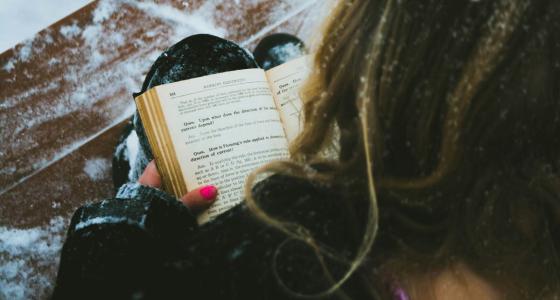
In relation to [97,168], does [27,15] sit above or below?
above

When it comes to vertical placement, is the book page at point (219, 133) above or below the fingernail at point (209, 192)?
above

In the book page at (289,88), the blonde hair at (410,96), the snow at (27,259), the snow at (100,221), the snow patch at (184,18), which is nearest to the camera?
the blonde hair at (410,96)

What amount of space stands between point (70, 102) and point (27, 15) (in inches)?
8.4

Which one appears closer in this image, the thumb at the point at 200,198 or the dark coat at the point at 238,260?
the dark coat at the point at 238,260

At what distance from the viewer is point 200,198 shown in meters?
0.66

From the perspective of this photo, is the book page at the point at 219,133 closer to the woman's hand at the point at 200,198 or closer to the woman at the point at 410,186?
the woman's hand at the point at 200,198

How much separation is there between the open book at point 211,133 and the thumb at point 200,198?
13 mm

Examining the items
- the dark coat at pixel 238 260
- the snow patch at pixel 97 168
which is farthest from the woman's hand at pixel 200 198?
the snow patch at pixel 97 168

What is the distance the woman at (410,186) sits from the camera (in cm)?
45

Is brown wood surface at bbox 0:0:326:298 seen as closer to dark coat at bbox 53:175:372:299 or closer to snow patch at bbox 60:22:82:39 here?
snow patch at bbox 60:22:82:39

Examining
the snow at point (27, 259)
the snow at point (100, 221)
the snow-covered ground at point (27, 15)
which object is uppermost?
the snow-covered ground at point (27, 15)

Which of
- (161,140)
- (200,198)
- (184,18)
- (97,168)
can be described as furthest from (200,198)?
(184,18)

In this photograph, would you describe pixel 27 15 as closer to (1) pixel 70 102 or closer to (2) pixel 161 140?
(1) pixel 70 102

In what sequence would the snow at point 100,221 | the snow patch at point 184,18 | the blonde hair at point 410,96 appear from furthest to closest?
the snow patch at point 184,18 < the snow at point 100,221 < the blonde hair at point 410,96
